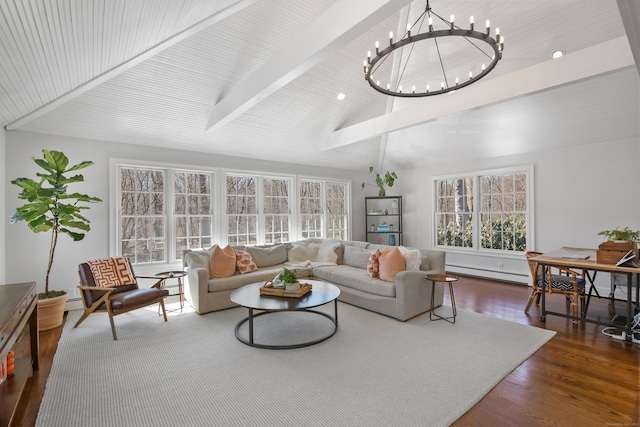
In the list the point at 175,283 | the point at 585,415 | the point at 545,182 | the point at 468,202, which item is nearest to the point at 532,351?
the point at 585,415

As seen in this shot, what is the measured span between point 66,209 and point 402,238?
6481 millimetres

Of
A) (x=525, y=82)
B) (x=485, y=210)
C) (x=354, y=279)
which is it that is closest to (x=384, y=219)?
(x=485, y=210)

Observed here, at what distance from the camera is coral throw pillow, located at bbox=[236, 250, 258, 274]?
183 inches

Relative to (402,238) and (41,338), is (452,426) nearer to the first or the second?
(41,338)

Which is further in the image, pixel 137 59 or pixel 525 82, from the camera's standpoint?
pixel 525 82

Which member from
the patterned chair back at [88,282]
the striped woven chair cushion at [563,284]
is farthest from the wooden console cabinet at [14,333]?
the striped woven chair cushion at [563,284]

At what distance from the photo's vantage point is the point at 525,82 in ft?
11.3

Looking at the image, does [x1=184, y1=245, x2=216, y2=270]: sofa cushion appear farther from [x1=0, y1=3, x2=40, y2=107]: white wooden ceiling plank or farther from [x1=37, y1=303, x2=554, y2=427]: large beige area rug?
[x1=0, y1=3, x2=40, y2=107]: white wooden ceiling plank

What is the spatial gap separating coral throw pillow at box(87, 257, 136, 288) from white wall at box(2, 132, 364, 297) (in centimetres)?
75

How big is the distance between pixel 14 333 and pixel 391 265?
359cm

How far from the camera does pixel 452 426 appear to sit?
76.0 inches

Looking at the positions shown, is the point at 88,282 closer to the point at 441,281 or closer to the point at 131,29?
the point at 131,29

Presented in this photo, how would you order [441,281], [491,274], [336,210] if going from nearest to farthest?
[441,281]
[491,274]
[336,210]

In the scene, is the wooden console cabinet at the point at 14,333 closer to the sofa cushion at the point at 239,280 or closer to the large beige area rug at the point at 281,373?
the large beige area rug at the point at 281,373
